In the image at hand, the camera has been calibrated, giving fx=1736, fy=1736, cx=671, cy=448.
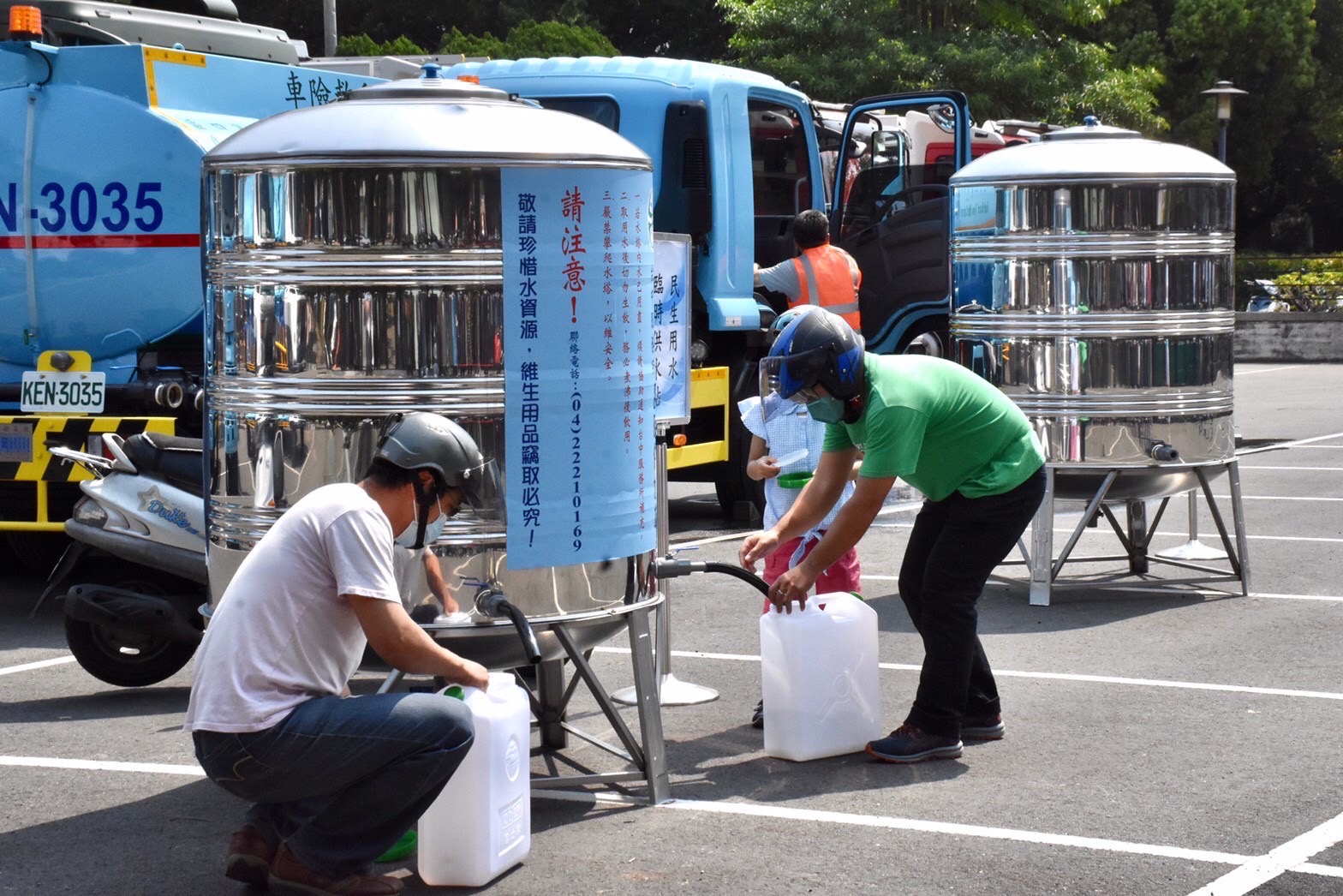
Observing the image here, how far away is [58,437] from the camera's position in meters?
8.59

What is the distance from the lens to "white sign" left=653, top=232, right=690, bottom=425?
701 centimetres

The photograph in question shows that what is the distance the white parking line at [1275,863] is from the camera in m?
4.77

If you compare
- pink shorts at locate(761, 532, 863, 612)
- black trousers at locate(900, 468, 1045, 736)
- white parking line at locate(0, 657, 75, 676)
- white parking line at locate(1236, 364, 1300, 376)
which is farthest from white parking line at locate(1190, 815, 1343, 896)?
white parking line at locate(1236, 364, 1300, 376)

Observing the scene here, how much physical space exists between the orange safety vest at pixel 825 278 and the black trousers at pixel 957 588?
499 centimetres

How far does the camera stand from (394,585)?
4.52 metres

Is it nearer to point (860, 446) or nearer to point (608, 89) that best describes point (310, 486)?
point (860, 446)

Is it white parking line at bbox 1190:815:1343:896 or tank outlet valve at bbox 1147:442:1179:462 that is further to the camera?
tank outlet valve at bbox 1147:442:1179:462

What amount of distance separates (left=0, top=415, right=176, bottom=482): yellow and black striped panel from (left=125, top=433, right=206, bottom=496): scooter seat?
789mm

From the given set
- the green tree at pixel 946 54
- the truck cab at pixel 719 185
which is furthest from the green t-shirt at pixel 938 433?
the green tree at pixel 946 54

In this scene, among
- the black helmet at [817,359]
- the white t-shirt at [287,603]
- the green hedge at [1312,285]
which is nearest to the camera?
the white t-shirt at [287,603]

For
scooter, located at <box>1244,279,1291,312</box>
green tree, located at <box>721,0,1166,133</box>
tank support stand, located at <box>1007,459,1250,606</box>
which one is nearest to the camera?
tank support stand, located at <box>1007,459,1250,606</box>

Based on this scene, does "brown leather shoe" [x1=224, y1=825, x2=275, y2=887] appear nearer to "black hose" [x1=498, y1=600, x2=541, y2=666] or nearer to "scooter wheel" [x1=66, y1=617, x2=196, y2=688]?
"black hose" [x1=498, y1=600, x2=541, y2=666]

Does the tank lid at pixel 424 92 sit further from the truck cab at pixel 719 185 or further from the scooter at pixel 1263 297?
the scooter at pixel 1263 297

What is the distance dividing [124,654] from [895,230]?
782 cm
